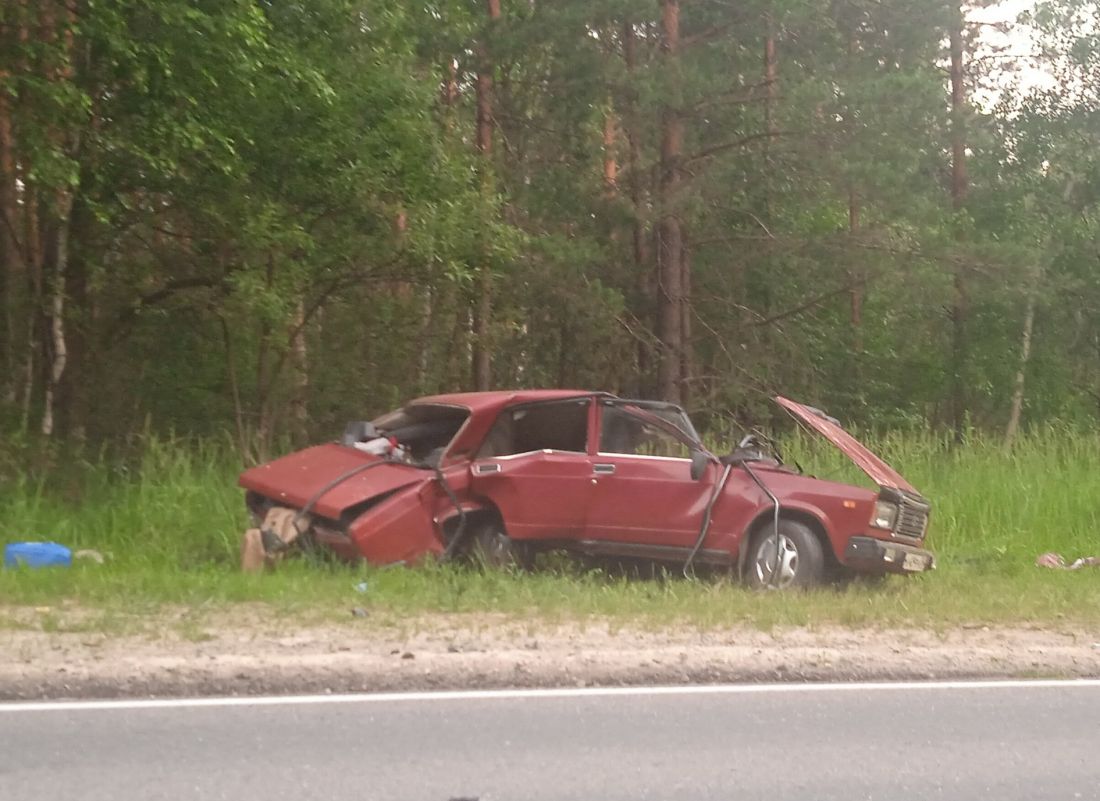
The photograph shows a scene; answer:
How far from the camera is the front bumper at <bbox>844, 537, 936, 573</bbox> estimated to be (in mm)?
11195

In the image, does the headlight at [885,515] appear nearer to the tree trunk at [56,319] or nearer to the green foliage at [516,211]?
the green foliage at [516,211]

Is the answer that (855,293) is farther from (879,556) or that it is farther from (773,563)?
(773,563)

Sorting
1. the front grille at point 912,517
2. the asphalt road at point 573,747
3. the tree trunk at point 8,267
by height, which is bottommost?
the asphalt road at point 573,747

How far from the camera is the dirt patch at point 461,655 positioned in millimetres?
7418

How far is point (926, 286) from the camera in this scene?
81.3 feet

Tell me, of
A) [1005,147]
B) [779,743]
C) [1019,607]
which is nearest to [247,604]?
[779,743]

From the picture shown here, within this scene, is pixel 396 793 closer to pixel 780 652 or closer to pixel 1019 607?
pixel 780 652

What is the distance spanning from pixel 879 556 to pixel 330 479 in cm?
478

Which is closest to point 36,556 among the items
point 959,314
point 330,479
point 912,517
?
point 330,479

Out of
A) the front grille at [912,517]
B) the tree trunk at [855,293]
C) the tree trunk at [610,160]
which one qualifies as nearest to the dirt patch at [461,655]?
the front grille at [912,517]

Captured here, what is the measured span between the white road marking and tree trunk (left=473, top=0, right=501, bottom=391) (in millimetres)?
12440

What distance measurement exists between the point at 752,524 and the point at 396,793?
20.7 ft

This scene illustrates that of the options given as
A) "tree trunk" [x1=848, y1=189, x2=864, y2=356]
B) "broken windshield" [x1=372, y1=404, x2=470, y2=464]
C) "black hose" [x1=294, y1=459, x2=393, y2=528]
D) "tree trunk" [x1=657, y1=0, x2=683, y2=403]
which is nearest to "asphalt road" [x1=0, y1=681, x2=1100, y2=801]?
"black hose" [x1=294, y1=459, x2=393, y2=528]

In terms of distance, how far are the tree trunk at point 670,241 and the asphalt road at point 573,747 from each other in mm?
16206
